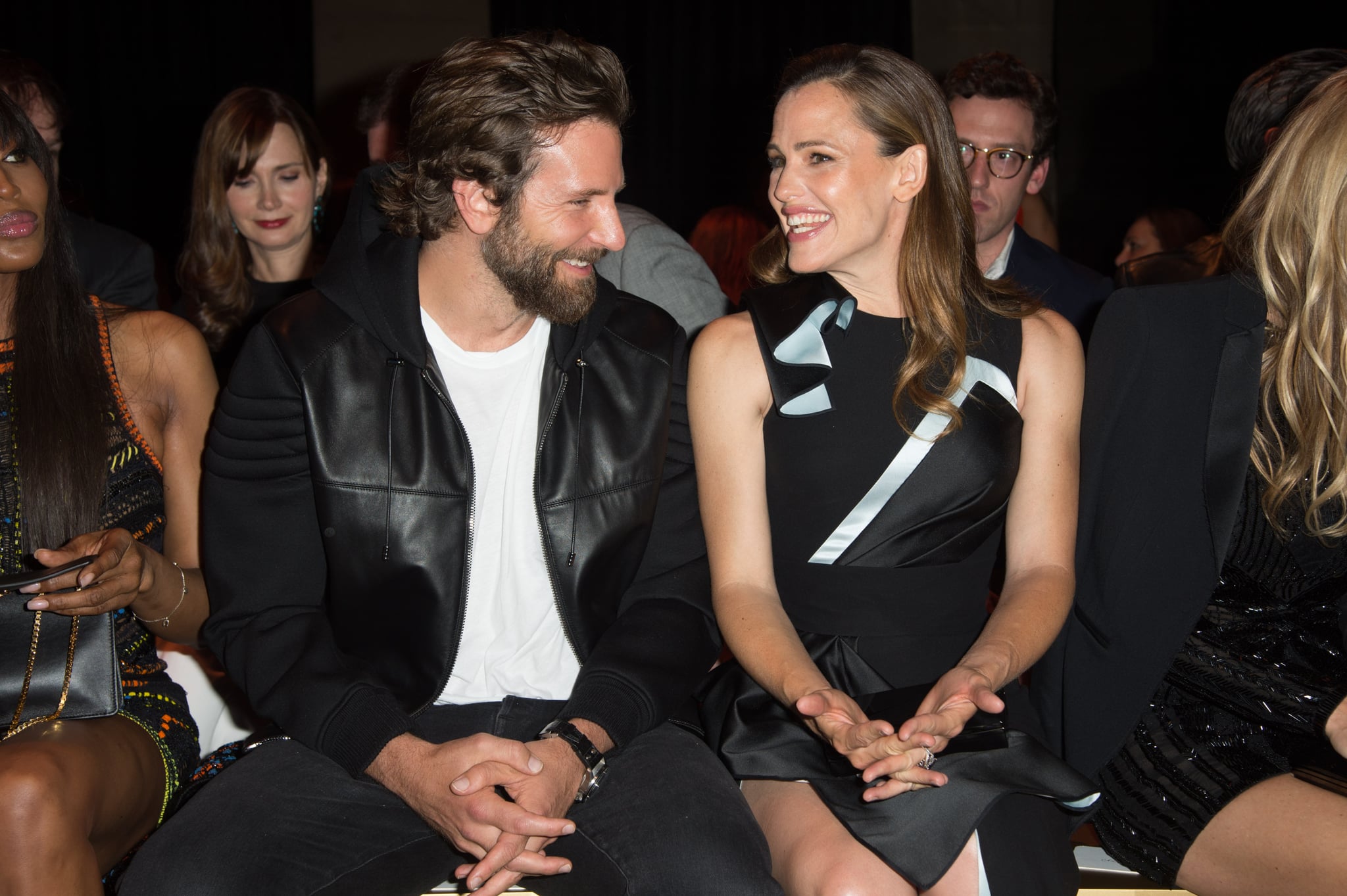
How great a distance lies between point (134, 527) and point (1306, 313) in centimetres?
202

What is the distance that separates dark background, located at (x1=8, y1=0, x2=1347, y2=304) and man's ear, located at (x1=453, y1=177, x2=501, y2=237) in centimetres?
388

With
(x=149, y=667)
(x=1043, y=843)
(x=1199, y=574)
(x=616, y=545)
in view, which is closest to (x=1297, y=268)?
(x=1199, y=574)

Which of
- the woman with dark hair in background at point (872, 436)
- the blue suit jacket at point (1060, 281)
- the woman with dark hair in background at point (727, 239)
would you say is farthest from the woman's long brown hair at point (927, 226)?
the woman with dark hair in background at point (727, 239)

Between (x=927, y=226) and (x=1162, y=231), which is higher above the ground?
(x=927, y=226)

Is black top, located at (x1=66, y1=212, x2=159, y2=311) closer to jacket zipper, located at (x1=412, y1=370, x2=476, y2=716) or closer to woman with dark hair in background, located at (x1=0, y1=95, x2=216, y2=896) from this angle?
woman with dark hair in background, located at (x1=0, y1=95, x2=216, y2=896)

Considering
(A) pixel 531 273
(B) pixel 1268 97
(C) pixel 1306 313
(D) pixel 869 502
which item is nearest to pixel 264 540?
(A) pixel 531 273

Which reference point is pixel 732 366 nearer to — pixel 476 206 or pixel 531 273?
pixel 531 273

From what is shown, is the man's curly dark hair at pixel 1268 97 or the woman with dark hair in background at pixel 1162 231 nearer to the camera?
the man's curly dark hair at pixel 1268 97

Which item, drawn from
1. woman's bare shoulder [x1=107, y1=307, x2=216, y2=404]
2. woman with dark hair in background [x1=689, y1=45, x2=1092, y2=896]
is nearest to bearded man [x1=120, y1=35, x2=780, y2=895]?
woman with dark hair in background [x1=689, y1=45, x2=1092, y2=896]

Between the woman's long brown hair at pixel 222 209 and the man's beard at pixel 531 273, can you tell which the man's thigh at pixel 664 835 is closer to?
the man's beard at pixel 531 273

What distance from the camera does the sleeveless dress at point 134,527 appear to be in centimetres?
192

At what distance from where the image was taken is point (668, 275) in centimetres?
260

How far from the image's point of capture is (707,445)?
194 centimetres

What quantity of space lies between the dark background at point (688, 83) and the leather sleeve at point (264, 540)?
13.6 feet
